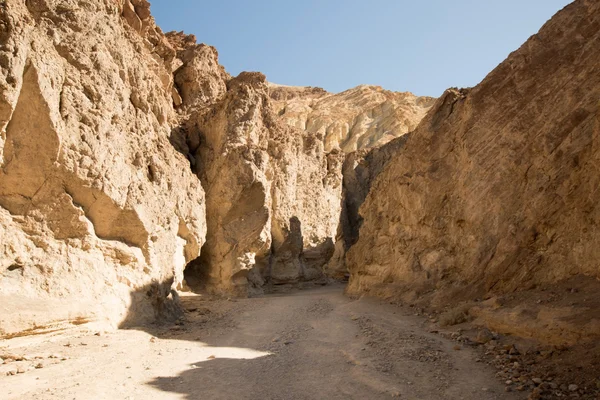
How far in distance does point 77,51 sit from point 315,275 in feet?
61.0

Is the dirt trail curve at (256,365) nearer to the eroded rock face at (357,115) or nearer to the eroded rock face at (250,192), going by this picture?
the eroded rock face at (250,192)

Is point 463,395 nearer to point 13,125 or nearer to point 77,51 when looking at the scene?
point 13,125

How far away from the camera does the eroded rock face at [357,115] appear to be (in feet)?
159

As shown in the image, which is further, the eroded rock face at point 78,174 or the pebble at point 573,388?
the eroded rock face at point 78,174

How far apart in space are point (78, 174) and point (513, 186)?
35.1ft

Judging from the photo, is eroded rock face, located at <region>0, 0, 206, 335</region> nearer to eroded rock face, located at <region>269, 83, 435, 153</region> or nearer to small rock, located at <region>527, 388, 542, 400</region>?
small rock, located at <region>527, 388, 542, 400</region>

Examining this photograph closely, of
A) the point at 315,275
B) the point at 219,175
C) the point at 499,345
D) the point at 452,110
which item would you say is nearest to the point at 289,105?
the point at 315,275

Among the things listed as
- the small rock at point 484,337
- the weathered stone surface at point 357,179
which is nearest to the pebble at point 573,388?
the small rock at point 484,337

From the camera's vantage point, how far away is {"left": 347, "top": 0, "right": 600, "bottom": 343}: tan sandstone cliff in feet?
A: 26.1

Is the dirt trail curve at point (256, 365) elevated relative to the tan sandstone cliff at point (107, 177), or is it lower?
lower

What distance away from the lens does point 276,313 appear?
39.8 feet

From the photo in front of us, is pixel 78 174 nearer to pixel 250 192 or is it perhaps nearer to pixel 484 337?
pixel 484 337

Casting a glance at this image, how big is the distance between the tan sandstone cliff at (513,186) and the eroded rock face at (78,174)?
8284 mm

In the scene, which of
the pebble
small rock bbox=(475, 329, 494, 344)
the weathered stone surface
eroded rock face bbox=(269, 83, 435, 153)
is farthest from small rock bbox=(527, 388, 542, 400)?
eroded rock face bbox=(269, 83, 435, 153)
